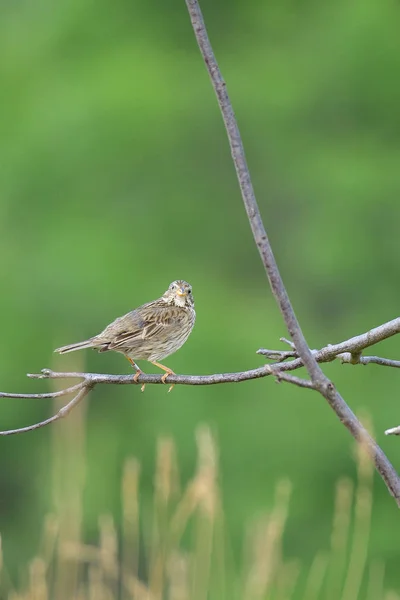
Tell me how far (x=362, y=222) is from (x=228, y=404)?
528 centimetres

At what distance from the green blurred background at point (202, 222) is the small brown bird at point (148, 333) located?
10.7 meters

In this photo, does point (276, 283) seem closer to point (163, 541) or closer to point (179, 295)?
point (163, 541)

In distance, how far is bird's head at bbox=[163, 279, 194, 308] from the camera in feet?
26.0

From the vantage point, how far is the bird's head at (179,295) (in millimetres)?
7922

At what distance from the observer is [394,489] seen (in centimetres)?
299

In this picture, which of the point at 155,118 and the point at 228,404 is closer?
the point at 228,404

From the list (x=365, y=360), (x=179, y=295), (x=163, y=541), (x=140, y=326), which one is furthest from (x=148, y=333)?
(x=365, y=360)

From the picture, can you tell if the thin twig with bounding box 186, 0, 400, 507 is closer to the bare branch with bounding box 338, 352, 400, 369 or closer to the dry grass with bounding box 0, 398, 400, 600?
the bare branch with bounding box 338, 352, 400, 369

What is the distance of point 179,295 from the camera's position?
26.2 ft

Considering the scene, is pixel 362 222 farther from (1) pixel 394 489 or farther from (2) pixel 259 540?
(1) pixel 394 489

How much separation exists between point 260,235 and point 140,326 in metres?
4.34

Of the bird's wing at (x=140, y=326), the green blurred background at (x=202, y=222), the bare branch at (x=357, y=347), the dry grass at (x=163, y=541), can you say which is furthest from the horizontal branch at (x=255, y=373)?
the green blurred background at (x=202, y=222)

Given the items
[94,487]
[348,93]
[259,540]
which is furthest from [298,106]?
[259,540]

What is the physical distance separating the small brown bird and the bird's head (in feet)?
0.53
